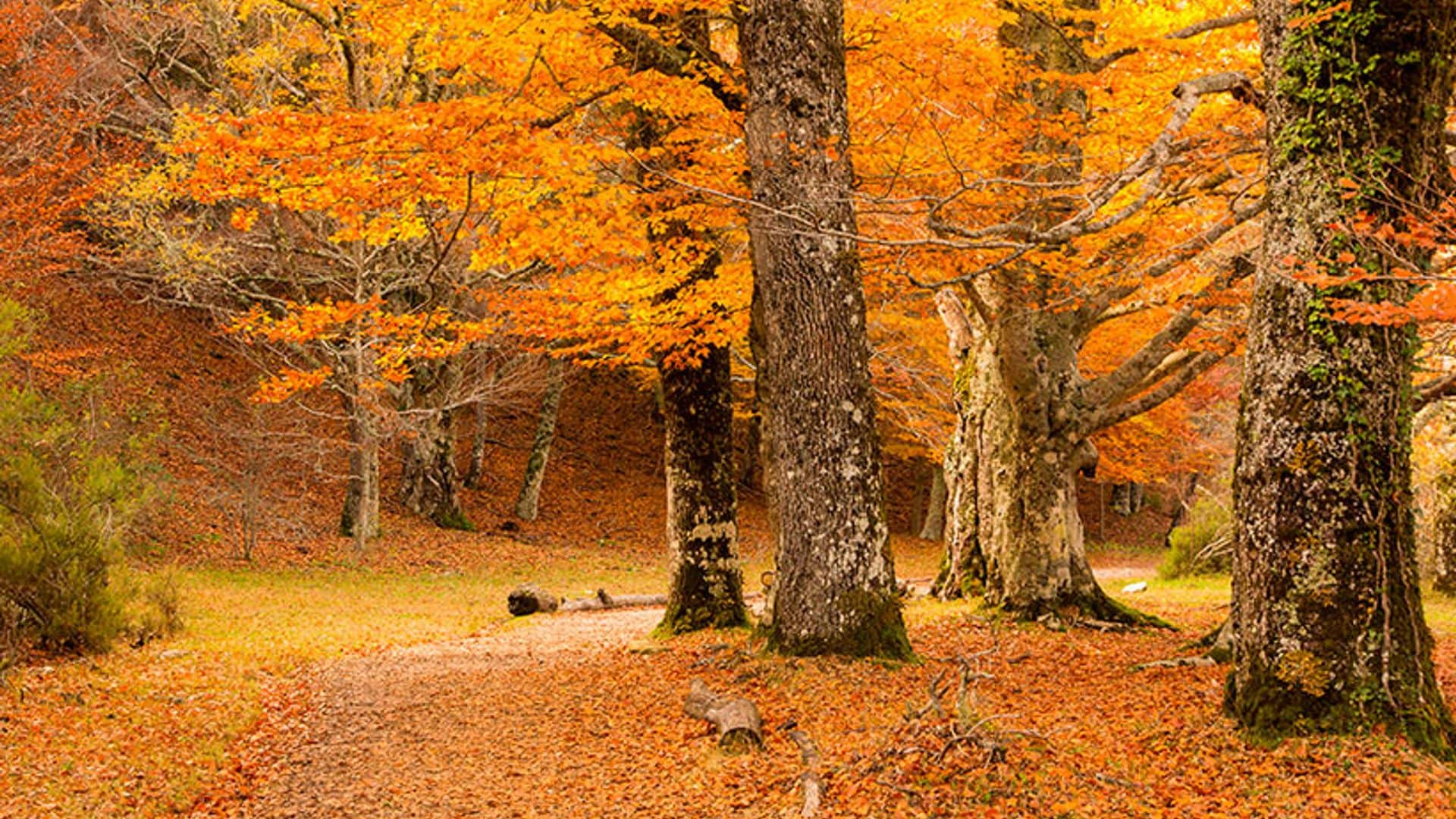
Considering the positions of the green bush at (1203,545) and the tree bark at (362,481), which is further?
the tree bark at (362,481)

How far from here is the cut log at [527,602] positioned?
49.9ft

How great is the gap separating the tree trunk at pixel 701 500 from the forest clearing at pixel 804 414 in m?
0.04

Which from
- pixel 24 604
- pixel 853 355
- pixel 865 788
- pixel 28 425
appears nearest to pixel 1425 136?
pixel 853 355

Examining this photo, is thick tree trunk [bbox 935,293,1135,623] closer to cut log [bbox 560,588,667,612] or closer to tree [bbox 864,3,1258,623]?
tree [bbox 864,3,1258,623]

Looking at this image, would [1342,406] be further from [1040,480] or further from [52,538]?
[52,538]

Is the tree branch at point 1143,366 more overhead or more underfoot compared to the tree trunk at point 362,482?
more overhead

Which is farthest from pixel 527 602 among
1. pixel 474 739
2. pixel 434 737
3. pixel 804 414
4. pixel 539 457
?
pixel 539 457

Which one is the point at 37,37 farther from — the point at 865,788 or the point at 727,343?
the point at 865,788

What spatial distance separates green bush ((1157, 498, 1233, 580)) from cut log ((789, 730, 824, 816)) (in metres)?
14.0

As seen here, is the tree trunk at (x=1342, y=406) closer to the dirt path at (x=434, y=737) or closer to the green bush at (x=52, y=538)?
the dirt path at (x=434, y=737)

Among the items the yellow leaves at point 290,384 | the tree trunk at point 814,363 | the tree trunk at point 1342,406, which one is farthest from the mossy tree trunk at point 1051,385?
the yellow leaves at point 290,384

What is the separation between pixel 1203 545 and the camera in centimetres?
1866

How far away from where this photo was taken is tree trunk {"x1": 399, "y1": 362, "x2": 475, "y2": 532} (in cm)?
2236

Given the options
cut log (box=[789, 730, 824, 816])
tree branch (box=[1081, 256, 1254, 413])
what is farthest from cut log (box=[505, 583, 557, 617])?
cut log (box=[789, 730, 824, 816])
